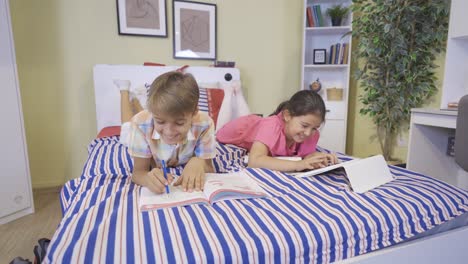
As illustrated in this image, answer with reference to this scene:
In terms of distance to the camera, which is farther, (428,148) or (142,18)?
(142,18)

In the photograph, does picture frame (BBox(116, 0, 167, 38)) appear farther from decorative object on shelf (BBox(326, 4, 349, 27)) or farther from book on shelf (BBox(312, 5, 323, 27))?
decorative object on shelf (BBox(326, 4, 349, 27))

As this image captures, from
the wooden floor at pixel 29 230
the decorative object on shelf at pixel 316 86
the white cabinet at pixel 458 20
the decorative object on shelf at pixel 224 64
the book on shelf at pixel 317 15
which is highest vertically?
the book on shelf at pixel 317 15

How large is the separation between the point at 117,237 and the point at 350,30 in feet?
8.44

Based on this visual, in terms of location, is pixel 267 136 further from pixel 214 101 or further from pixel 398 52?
pixel 398 52

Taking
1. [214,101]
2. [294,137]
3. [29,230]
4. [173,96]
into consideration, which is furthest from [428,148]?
[29,230]

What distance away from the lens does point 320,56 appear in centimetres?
261

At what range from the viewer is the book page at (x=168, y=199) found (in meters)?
0.71

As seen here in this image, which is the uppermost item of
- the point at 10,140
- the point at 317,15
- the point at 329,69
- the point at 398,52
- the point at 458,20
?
the point at 317,15

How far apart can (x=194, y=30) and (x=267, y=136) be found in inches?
60.7

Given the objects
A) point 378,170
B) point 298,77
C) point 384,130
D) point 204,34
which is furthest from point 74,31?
point 384,130

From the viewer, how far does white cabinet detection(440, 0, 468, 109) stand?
1803mm

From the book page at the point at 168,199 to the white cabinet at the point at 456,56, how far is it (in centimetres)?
200

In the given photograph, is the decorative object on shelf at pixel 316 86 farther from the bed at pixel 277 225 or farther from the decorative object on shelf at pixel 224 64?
the bed at pixel 277 225

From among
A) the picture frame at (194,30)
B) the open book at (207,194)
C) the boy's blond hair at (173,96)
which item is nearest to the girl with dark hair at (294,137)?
the open book at (207,194)
